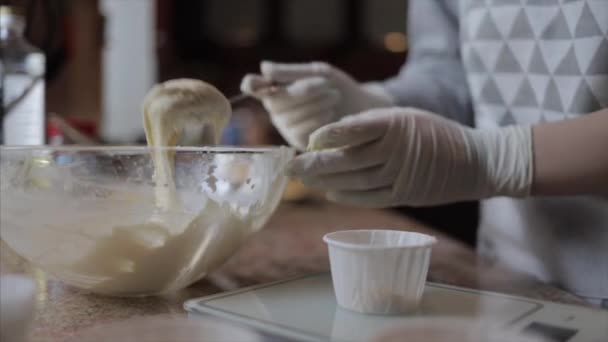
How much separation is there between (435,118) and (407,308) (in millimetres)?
316

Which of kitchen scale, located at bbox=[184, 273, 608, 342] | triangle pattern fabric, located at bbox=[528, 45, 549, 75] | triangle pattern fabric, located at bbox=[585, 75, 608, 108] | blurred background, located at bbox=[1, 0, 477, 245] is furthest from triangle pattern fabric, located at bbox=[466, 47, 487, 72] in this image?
blurred background, located at bbox=[1, 0, 477, 245]

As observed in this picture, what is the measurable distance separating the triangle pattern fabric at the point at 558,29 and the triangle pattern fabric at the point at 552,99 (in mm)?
65

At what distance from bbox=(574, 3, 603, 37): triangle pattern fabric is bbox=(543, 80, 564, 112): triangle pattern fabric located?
82 mm

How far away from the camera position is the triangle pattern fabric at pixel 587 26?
88 cm

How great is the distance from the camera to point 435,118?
834mm

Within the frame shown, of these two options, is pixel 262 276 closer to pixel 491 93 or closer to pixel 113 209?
pixel 113 209

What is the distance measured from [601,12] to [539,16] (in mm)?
108

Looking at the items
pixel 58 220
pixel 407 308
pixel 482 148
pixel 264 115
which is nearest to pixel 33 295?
pixel 58 220

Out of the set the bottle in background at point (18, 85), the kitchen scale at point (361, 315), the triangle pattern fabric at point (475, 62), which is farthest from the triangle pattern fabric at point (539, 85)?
the bottle in background at point (18, 85)

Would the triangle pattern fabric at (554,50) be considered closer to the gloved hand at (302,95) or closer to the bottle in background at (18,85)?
the gloved hand at (302,95)

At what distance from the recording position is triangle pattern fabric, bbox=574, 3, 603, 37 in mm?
878

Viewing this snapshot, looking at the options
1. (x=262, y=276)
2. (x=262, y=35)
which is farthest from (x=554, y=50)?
(x=262, y=35)

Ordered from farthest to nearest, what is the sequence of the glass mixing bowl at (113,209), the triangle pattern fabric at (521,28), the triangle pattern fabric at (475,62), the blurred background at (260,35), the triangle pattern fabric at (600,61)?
the blurred background at (260,35) < the triangle pattern fabric at (475,62) < the triangle pattern fabric at (521,28) < the triangle pattern fabric at (600,61) < the glass mixing bowl at (113,209)

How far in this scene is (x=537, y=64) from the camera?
978 millimetres
